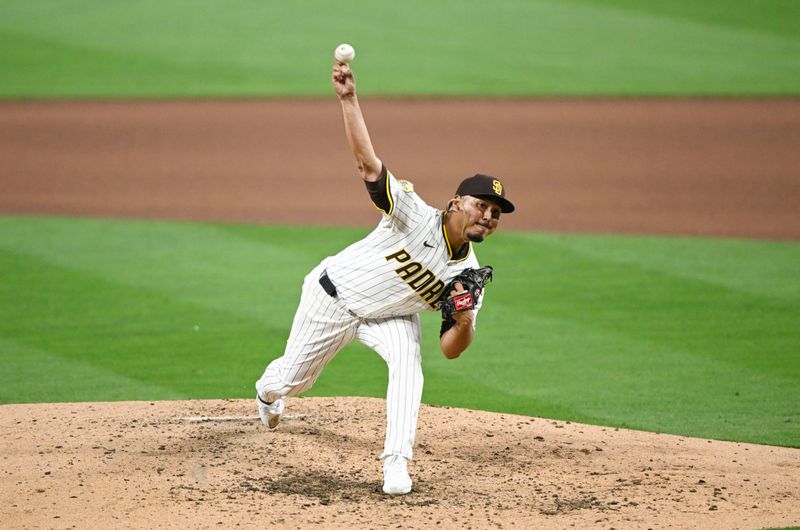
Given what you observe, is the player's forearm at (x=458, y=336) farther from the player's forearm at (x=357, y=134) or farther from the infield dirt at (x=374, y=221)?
the player's forearm at (x=357, y=134)

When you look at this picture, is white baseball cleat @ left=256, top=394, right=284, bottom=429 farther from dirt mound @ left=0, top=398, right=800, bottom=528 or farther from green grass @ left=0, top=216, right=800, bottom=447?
green grass @ left=0, top=216, right=800, bottom=447

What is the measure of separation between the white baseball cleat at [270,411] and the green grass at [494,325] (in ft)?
3.63

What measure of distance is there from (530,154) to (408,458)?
31.1ft

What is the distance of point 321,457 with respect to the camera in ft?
20.3

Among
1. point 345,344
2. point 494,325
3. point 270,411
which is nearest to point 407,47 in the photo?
point 494,325

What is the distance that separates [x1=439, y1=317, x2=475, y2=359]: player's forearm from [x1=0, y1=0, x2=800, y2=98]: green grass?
1271 cm

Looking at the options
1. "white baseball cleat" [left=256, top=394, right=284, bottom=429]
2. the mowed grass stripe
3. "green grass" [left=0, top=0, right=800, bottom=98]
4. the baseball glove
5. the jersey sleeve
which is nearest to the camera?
the jersey sleeve

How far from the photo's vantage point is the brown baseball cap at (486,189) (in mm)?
5527

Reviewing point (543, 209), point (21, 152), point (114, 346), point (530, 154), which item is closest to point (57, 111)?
point (21, 152)

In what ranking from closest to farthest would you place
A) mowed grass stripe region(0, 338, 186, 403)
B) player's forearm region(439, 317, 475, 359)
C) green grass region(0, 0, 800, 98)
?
1. player's forearm region(439, 317, 475, 359)
2. mowed grass stripe region(0, 338, 186, 403)
3. green grass region(0, 0, 800, 98)

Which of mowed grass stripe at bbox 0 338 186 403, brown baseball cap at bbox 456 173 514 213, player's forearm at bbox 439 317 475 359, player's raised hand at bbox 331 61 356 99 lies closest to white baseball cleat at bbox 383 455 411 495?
player's forearm at bbox 439 317 475 359

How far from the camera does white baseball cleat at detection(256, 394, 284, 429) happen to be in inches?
248

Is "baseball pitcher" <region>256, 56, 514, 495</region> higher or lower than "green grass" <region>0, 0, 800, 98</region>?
lower

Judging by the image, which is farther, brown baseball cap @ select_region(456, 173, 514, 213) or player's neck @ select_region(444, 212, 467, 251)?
player's neck @ select_region(444, 212, 467, 251)
